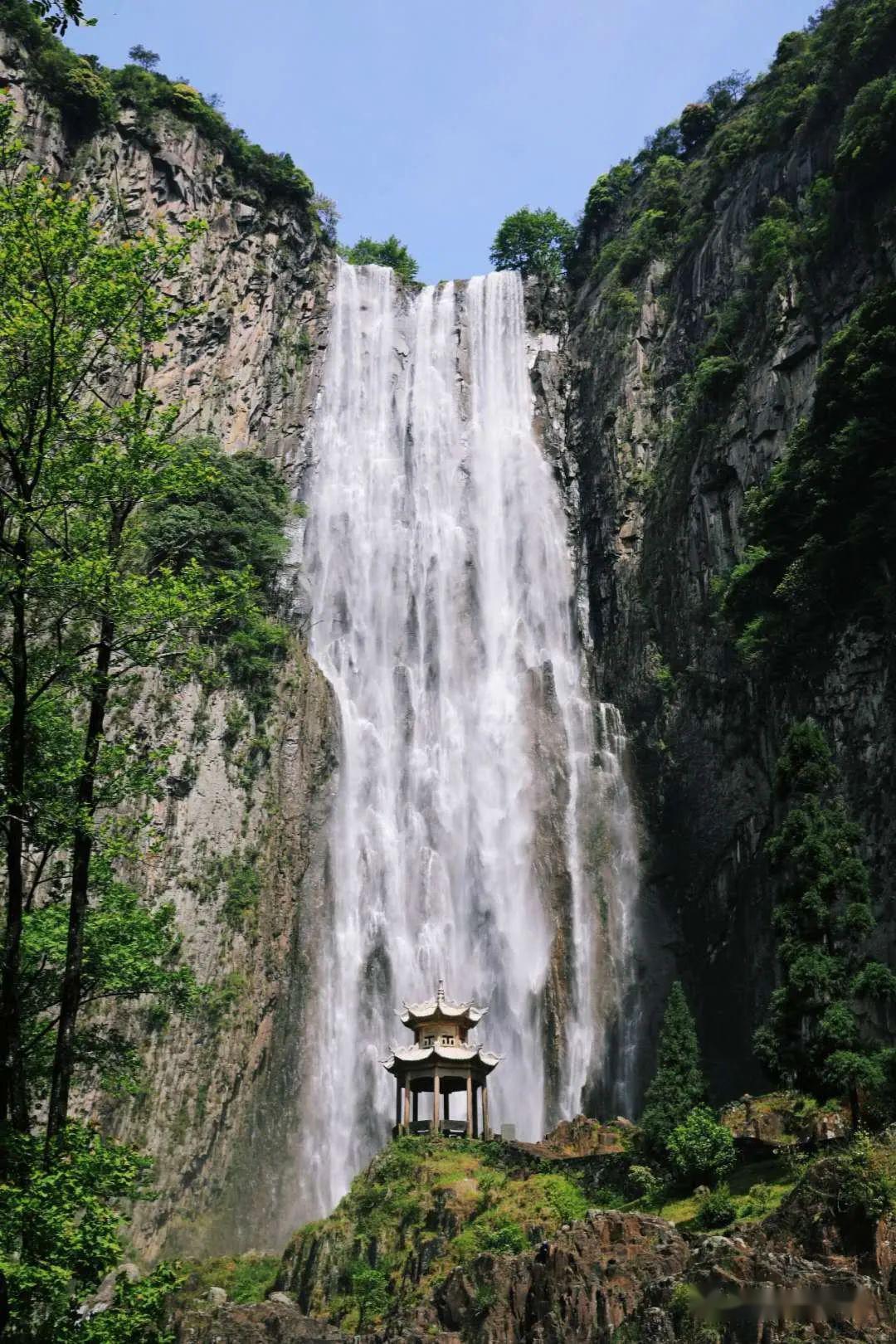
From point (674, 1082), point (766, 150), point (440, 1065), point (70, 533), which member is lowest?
point (674, 1082)

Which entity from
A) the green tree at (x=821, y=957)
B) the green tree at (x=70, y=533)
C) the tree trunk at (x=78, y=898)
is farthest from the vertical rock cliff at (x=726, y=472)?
the tree trunk at (x=78, y=898)

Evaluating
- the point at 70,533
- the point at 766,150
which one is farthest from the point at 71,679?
the point at 766,150

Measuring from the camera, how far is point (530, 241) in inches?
2386

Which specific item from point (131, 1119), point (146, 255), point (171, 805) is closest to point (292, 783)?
point (171, 805)

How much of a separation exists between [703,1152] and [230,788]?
71.0 ft

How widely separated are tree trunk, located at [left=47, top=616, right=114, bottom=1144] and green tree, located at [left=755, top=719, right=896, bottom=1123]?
526 inches

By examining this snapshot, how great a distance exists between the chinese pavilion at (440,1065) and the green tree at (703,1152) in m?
8.04

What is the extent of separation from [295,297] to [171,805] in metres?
26.1

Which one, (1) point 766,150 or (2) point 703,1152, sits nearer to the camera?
(2) point 703,1152

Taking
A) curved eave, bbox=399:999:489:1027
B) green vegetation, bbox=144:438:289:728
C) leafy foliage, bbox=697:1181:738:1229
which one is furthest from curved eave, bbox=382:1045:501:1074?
green vegetation, bbox=144:438:289:728

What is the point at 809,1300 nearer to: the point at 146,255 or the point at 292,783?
the point at 146,255

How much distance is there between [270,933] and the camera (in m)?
37.6

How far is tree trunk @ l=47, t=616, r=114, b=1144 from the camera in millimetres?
10906

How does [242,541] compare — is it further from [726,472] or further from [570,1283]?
[570,1283]
